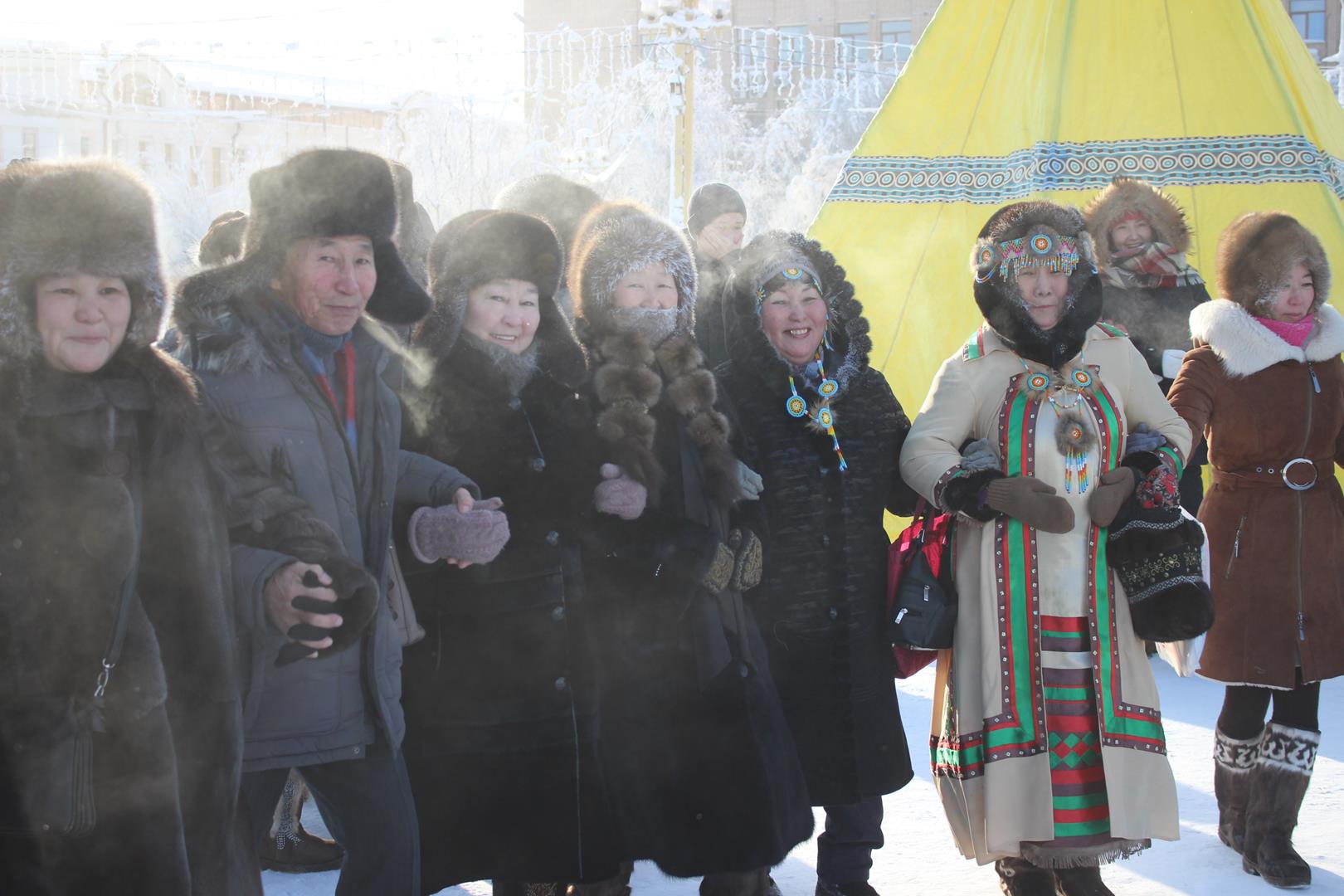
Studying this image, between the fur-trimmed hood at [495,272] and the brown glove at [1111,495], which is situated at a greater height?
the fur-trimmed hood at [495,272]

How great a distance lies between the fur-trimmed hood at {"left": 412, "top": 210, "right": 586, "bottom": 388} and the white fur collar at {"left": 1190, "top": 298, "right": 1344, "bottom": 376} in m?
1.89

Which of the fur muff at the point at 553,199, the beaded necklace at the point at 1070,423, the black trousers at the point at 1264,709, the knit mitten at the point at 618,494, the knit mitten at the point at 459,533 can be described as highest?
the fur muff at the point at 553,199

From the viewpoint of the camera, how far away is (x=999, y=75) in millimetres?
6754

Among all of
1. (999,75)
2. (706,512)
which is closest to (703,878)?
(706,512)

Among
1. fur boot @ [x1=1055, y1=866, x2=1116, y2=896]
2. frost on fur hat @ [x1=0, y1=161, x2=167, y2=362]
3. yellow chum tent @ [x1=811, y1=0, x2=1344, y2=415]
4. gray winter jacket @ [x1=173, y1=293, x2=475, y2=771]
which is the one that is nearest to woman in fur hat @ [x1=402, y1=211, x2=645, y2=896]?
gray winter jacket @ [x1=173, y1=293, x2=475, y2=771]

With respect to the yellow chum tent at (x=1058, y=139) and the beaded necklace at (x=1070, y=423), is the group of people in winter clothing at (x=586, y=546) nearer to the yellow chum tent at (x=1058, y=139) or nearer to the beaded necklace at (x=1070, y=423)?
the beaded necklace at (x=1070, y=423)

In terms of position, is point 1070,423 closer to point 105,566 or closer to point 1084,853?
point 1084,853

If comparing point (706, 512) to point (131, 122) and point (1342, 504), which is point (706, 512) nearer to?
point (1342, 504)

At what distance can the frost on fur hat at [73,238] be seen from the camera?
80.6 inches

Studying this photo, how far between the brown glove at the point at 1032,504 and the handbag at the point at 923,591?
0.81ft

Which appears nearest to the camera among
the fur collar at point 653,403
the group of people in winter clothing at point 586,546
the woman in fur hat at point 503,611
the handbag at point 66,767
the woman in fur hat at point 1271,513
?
the handbag at point 66,767

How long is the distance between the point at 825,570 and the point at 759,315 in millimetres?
676

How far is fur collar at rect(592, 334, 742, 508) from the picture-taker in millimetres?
2988

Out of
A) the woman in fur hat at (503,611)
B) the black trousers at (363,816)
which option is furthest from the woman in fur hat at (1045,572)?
the black trousers at (363,816)
